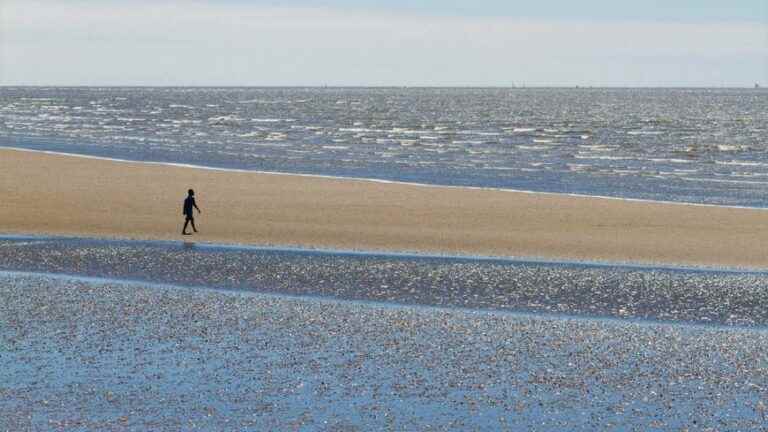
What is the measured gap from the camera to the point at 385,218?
3262 centimetres

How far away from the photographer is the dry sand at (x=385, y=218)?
27062 mm

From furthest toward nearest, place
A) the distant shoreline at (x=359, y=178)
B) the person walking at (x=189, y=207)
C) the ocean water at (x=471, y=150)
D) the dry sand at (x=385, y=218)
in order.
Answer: the ocean water at (x=471, y=150), the distant shoreline at (x=359, y=178), the person walking at (x=189, y=207), the dry sand at (x=385, y=218)

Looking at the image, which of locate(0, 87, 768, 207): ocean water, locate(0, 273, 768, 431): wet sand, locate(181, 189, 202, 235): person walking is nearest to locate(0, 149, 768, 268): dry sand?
locate(181, 189, 202, 235): person walking

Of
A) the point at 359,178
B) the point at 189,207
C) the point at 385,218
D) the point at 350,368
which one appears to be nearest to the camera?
the point at 350,368

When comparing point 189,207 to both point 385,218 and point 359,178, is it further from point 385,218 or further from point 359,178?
point 359,178

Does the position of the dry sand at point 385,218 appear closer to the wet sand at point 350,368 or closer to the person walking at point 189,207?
the person walking at point 189,207

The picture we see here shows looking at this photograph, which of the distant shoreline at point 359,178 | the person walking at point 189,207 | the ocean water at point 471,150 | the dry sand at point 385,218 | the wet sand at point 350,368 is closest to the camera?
the wet sand at point 350,368

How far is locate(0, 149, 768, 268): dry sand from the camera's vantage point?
27.1 m

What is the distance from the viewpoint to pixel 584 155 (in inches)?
2542

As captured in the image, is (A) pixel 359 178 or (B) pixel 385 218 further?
(A) pixel 359 178

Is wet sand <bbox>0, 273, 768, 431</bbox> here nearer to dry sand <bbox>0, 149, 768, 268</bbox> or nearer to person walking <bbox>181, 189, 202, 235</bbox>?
dry sand <bbox>0, 149, 768, 268</bbox>

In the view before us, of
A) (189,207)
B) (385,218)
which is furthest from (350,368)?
(385,218)

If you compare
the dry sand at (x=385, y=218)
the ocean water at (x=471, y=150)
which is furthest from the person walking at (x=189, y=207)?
the ocean water at (x=471, y=150)

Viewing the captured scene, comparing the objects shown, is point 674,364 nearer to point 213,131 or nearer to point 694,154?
point 694,154
